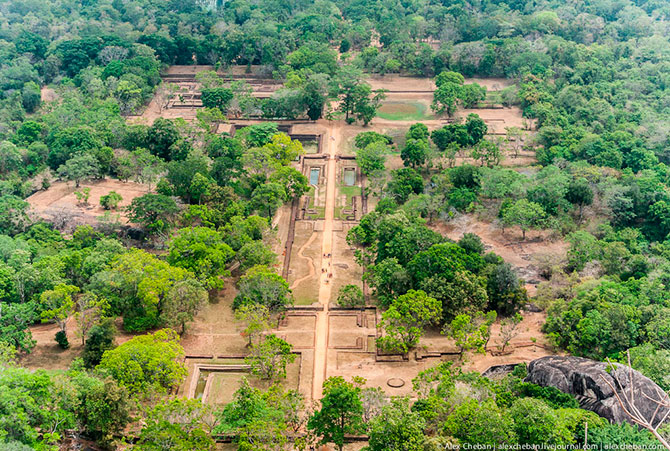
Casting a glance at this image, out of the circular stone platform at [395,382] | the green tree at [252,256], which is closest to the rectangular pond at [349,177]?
the green tree at [252,256]

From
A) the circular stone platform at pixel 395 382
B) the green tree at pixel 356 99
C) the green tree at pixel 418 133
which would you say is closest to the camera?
the circular stone platform at pixel 395 382

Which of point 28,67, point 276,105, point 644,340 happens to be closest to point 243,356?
point 644,340

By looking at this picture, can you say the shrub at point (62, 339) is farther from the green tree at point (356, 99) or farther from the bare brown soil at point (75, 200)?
the green tree at point (356, 99)

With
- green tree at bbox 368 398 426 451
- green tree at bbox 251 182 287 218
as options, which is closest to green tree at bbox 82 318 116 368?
green tree at bbox 368 398 426 451

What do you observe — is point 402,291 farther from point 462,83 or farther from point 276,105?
point 462,83

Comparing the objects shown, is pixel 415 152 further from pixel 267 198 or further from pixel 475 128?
pixel 267 198
